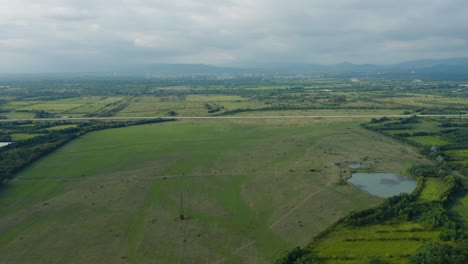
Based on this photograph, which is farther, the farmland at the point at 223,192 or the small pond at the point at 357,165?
the small pond at the point at 357,165

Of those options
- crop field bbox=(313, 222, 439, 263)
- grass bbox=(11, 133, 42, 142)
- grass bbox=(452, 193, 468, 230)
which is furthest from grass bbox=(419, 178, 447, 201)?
grass bbox=(11, 133, 42, 142)

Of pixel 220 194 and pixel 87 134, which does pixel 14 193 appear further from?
pixel 87 134

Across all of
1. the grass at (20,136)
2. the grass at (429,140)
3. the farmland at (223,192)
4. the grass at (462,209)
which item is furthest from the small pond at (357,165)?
the grass at (20,136)

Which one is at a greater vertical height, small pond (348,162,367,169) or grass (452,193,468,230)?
small pond (348,162,367,169)

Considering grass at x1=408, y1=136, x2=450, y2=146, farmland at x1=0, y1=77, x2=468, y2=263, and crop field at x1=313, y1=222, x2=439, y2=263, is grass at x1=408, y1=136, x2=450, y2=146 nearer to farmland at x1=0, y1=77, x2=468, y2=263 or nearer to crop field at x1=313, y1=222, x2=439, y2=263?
farmland at x1=0, y1=77, x2=468, y2=263

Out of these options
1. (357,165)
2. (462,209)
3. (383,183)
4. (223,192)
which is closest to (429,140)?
(357,165)

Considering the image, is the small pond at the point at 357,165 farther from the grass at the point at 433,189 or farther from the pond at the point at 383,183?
the grass at the point at 433,189

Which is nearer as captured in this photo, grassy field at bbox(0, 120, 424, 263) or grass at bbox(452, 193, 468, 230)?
grassy field at bbox(0, 120, 424, 263)

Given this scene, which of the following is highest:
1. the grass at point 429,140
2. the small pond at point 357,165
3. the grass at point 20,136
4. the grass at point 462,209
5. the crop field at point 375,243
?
the grass at point 20,136
